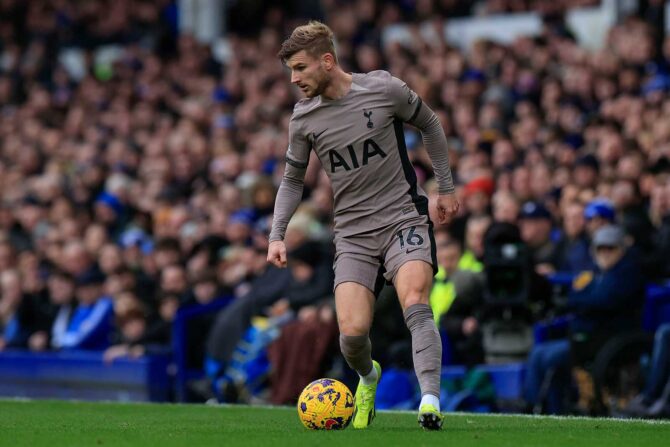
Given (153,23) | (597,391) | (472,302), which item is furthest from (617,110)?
(153,23)

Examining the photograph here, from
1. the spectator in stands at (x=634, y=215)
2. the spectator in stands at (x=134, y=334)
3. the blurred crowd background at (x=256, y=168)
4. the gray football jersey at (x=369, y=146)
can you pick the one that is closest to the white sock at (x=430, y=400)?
the gray football jersey at (x=369, y=146)

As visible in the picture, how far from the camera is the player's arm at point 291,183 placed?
892 cm

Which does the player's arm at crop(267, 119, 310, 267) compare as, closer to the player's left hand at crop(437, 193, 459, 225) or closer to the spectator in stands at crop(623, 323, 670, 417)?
the player's left hand at crop(437, 193, 459, 225)

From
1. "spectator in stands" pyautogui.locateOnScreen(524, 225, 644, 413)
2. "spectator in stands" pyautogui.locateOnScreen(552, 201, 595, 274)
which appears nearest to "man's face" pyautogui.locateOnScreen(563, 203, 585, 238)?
"spectator in stands" pyautogui.locateOnScreen(552, 201, 595, 274)

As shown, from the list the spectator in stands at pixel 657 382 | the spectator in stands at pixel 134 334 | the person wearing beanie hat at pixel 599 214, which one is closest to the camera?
the spectator in stands at pixel 657 382

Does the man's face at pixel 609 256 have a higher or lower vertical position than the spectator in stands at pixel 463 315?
higher

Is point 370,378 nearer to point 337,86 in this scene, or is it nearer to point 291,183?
point 291,183

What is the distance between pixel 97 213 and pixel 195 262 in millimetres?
4601

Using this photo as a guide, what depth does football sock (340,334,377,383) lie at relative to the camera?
28.6ft

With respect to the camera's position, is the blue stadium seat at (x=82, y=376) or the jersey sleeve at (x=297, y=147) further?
the blue stadium seat at (x=82, y=376)

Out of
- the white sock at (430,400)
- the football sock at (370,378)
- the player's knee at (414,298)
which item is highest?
the player's knee at (414,298)

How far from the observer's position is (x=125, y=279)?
16953 mm

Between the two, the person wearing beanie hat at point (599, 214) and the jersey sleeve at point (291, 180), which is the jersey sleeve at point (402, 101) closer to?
the jersey sleeve at point (291, 180)

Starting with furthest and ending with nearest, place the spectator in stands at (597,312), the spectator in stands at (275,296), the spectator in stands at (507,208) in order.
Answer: the spectator in stands at (275,296)
the spectator in stands at (507,208)
the spectator in stands at (597,312)
